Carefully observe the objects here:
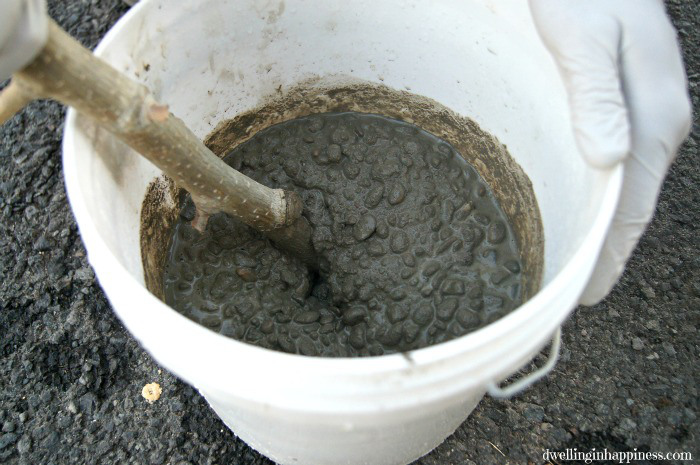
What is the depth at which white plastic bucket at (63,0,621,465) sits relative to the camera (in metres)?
0.82

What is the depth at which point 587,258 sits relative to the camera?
0.89m

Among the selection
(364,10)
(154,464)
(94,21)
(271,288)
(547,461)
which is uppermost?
(364,10)

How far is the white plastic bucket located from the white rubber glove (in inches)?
8.7

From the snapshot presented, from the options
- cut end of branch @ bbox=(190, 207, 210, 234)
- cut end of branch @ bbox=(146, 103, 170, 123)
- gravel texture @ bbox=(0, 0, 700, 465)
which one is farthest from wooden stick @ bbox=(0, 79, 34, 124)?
gravel texture @ bbox=(0, 0, 700, 465)

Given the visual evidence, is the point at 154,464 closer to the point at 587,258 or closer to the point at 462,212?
the point at 462,212

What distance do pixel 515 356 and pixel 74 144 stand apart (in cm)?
74

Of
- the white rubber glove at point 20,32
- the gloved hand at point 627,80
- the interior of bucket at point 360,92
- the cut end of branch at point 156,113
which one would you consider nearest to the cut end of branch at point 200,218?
the interior of bucket at point 360,92

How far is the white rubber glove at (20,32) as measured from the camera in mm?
716

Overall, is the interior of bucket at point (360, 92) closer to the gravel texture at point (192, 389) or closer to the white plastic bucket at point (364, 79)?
the white plastic bucket at point (364, 79)

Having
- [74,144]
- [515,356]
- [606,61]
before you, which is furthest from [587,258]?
[74,144]

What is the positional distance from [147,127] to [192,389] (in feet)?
2.74

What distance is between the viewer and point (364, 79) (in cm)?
151

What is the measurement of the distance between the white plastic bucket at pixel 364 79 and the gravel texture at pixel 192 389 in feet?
0.74

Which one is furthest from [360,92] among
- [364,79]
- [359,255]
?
[359,255]
